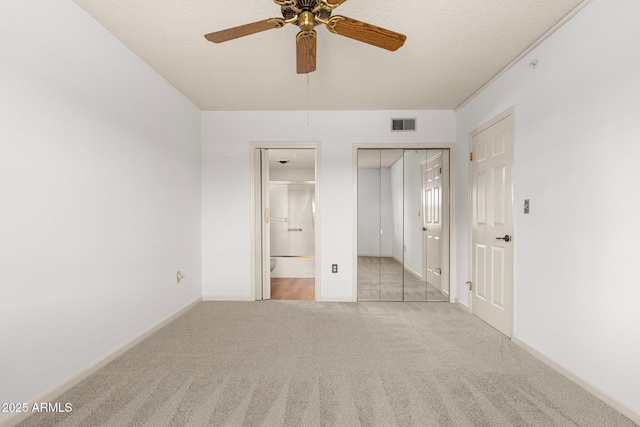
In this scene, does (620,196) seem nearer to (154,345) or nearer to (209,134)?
(154,345)

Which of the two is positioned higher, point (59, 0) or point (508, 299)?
point (59, 0)

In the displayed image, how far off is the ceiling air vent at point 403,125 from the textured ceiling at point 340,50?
21cm

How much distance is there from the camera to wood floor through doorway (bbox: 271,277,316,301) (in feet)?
13.1

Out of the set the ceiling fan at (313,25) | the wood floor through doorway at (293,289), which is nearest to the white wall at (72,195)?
the ceiling fan at (313,25)

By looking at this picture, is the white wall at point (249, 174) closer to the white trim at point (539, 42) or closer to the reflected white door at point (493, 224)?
the white trim at point (539, 42)

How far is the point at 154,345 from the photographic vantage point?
2455 mm

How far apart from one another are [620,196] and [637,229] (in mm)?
200

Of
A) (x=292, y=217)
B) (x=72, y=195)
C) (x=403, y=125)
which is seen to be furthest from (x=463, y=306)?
(x=292, y=217)

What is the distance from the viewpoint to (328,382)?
1905mm

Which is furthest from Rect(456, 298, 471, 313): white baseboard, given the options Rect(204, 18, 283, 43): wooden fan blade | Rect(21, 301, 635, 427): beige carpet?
Rect(204, 18, 283, 43): wooden fan blade

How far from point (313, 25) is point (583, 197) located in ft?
6.50

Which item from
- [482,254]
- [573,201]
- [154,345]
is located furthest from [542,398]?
[154,345]

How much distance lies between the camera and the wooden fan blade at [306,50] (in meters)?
1.68

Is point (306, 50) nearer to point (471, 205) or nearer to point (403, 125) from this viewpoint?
point (403, 125)
